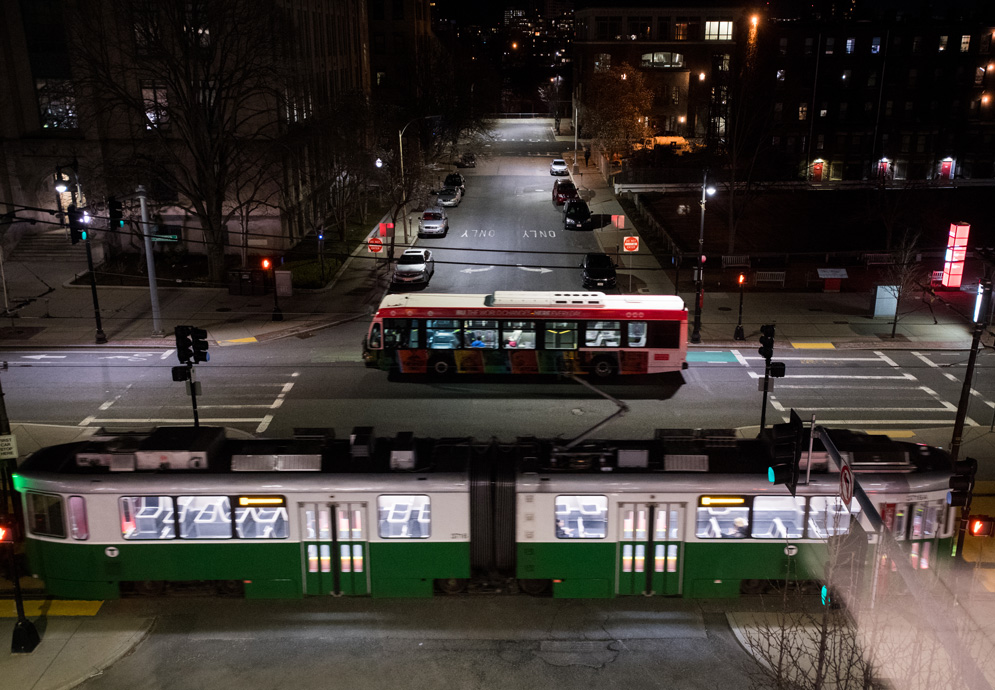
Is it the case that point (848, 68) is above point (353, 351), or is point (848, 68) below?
above

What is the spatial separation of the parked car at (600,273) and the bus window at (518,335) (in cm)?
1340

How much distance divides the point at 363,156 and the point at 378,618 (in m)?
40.1

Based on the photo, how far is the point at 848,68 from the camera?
73750 millimetres

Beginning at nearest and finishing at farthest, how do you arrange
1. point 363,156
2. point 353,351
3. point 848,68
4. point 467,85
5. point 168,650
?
1. point 168,650
2. point 353,351
3. point 363,156
4. point 848,68
5. point 467,85

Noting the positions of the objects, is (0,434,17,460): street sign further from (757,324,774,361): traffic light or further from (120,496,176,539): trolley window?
(757,324,774,361): traffic light

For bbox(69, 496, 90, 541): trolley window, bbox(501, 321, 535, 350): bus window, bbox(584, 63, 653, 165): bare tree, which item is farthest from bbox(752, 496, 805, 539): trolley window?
bbox(584, 63, 653, 165): bare tree

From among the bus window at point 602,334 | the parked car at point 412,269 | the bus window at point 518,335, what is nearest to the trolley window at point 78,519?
the bus window at point 518,335

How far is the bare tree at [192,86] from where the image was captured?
137ft

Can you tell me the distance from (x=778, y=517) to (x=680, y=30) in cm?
8879

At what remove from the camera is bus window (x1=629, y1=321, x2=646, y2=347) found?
29.7 meters

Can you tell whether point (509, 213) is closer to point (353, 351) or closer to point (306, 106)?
point (306, 106)

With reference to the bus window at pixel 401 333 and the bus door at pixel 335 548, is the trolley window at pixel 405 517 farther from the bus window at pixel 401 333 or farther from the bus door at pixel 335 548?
the bus window at pixel 401 333

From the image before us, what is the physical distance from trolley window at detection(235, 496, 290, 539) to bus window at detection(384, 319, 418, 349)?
14629 mm

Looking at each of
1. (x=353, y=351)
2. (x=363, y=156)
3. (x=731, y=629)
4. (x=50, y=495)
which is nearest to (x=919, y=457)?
(x=731, y=629)
